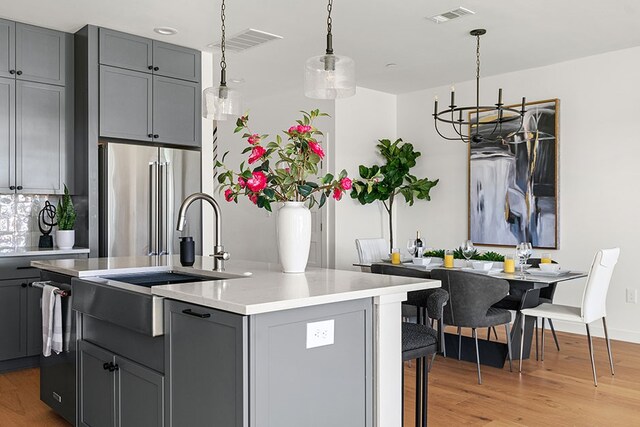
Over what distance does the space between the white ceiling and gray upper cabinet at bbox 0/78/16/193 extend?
55 cm

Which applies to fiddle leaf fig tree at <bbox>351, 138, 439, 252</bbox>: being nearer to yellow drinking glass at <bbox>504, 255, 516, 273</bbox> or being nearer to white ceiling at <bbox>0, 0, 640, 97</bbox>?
white ceiling at <bbox>0, 0, 640, 97</bbox>

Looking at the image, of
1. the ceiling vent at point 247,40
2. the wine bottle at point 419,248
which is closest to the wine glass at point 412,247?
the wine bottle at point 419,248

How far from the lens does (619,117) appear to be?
17.4 ft

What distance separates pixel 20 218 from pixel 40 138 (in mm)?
713

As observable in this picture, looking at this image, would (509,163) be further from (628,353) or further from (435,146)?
(628,353)

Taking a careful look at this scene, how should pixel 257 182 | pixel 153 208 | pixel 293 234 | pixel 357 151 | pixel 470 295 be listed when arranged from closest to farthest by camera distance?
pixel 257 182
pixel 293 234
pixel 470 295
pixel 153 208
pixel 357 151

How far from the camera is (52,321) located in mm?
2947

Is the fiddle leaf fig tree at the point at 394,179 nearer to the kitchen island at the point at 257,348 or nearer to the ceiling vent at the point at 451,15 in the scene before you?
the ceiling vent at the point at 451,15

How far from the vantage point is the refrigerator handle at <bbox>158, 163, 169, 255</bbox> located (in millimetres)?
4898

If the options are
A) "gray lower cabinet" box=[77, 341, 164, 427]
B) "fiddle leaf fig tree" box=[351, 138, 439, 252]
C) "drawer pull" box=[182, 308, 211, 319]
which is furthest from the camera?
"fiddle leaf fig tree" box=[351, 138, 439, 252]

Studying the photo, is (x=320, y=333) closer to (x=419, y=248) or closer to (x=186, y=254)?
(x=186, y=254)

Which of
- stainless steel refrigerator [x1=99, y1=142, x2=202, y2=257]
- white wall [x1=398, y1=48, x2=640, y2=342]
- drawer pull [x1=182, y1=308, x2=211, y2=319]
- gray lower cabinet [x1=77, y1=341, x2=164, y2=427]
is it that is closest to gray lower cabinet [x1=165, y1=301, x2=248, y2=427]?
drawer pull [x1=182, y1=308, x2=211, y2=319]

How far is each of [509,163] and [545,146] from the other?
0.41 m

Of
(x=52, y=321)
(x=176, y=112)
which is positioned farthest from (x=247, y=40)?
(x=52, y=321)
